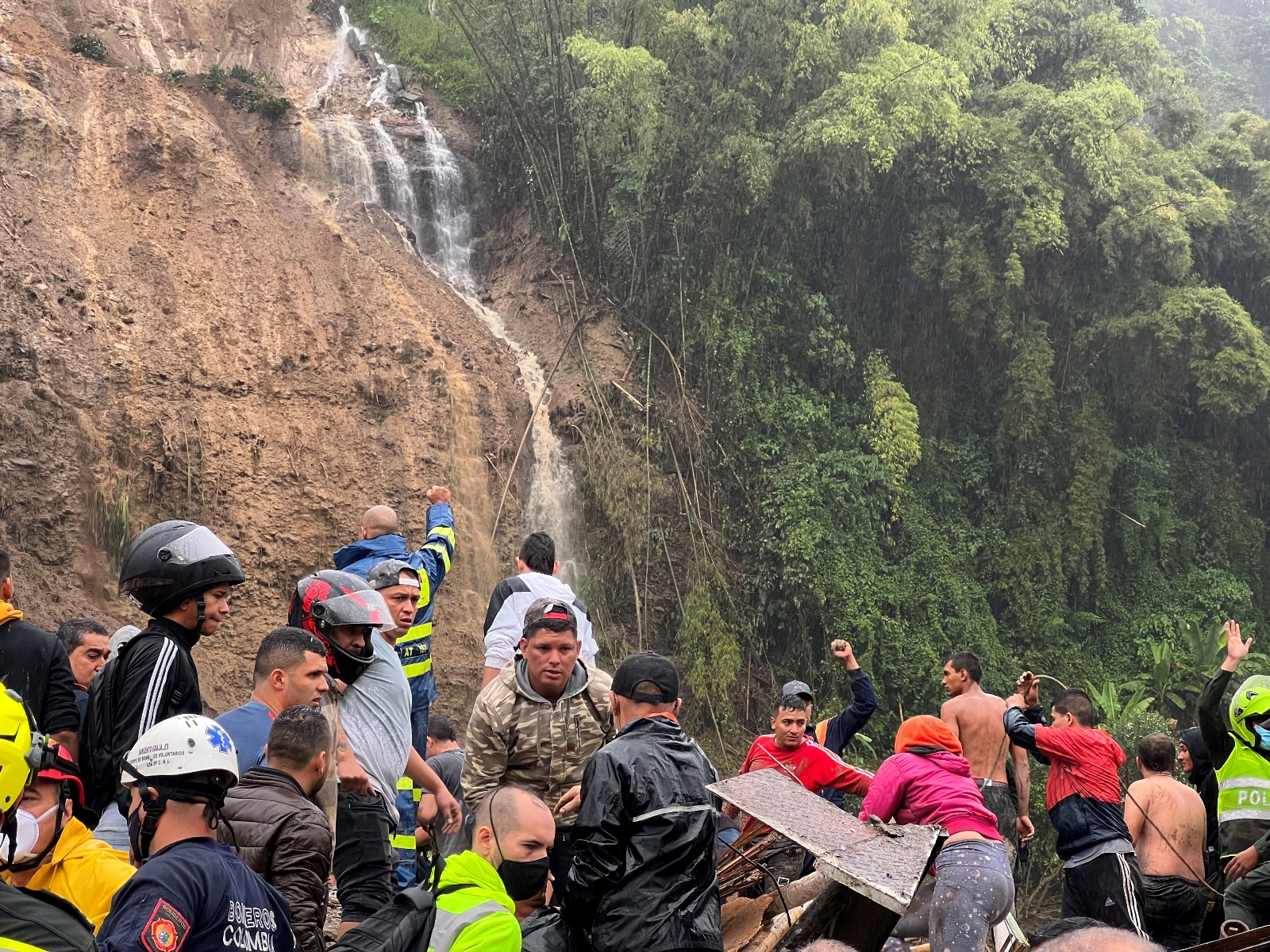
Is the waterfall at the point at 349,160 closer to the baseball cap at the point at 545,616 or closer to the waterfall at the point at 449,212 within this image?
the waterfall at the point at 449,212

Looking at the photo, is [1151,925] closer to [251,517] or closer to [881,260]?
[251,517]

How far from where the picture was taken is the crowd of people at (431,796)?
2709 millimetres

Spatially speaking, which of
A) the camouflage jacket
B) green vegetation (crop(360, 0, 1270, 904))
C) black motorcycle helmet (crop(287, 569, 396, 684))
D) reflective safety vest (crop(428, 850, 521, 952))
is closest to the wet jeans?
the camouflage jacket

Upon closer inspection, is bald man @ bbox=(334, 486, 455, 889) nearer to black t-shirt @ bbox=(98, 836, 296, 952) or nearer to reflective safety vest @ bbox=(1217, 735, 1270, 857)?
black t-shirt @ bbox=(98, 836, 296, 952)

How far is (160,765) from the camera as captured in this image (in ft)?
8.84

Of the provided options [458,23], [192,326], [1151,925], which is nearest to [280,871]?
[1151,925]

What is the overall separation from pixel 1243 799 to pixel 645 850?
3425mm

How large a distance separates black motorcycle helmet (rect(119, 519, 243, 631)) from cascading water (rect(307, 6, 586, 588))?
10.7 metres

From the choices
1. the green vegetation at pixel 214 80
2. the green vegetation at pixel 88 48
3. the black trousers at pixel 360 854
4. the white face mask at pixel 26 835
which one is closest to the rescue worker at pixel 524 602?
the black trousers at pixel 360 854

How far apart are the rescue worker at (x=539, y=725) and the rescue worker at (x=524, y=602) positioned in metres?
1.01

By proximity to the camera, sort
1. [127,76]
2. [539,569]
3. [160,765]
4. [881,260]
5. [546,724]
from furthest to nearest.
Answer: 1. [881,260]
2. [127,76]
3. [539,569]
4. [546,724]
5. [160,765]

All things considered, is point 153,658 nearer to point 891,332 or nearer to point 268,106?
point 268,106

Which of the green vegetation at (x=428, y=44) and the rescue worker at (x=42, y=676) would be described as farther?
the green vegetation at (x=428, y=44)

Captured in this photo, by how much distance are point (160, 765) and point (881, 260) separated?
17705mm
